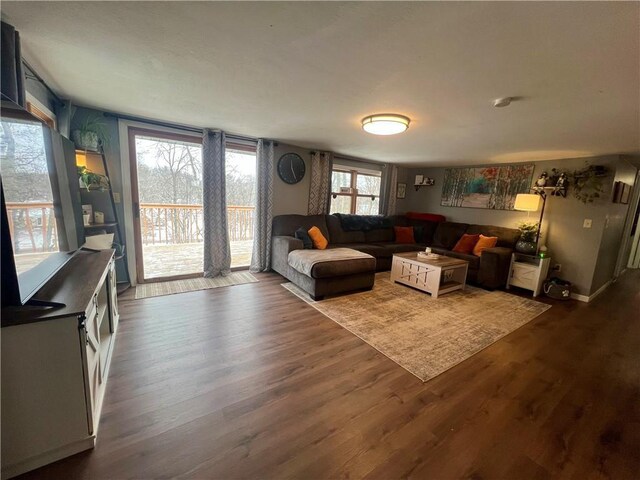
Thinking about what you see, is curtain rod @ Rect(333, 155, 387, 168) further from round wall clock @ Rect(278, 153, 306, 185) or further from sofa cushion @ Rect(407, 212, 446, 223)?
sofa cushion @ Rect(407, 212, 446, 223)

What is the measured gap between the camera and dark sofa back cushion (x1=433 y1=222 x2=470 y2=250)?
4875 millimetres

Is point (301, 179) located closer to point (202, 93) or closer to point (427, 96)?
point (202, 93)

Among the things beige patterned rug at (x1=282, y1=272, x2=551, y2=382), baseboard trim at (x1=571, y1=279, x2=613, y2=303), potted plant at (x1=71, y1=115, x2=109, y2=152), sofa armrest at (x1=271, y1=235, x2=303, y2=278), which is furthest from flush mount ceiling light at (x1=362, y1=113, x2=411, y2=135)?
baseboard trim at (x1=571, y1=279, x2=613, y2=303)

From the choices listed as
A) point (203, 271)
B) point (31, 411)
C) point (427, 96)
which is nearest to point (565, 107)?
point (427, 96)

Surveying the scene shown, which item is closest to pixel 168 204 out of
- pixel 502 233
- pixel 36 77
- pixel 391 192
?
pixel 36 77

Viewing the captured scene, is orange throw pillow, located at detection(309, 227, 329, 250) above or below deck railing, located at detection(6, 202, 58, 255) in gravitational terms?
below

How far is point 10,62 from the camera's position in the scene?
137 cm

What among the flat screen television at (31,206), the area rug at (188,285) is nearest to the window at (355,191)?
the area rug at (188,285)

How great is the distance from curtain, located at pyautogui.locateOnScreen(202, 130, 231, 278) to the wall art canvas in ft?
14.9

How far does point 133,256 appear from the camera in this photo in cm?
340

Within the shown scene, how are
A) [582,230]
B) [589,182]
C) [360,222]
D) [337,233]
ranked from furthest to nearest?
[360,222] → [337,233] → [582,230] → [589,182]

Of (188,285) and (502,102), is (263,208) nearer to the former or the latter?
(188,285)

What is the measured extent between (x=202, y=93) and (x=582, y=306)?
527cm

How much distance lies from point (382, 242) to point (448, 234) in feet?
4.19
